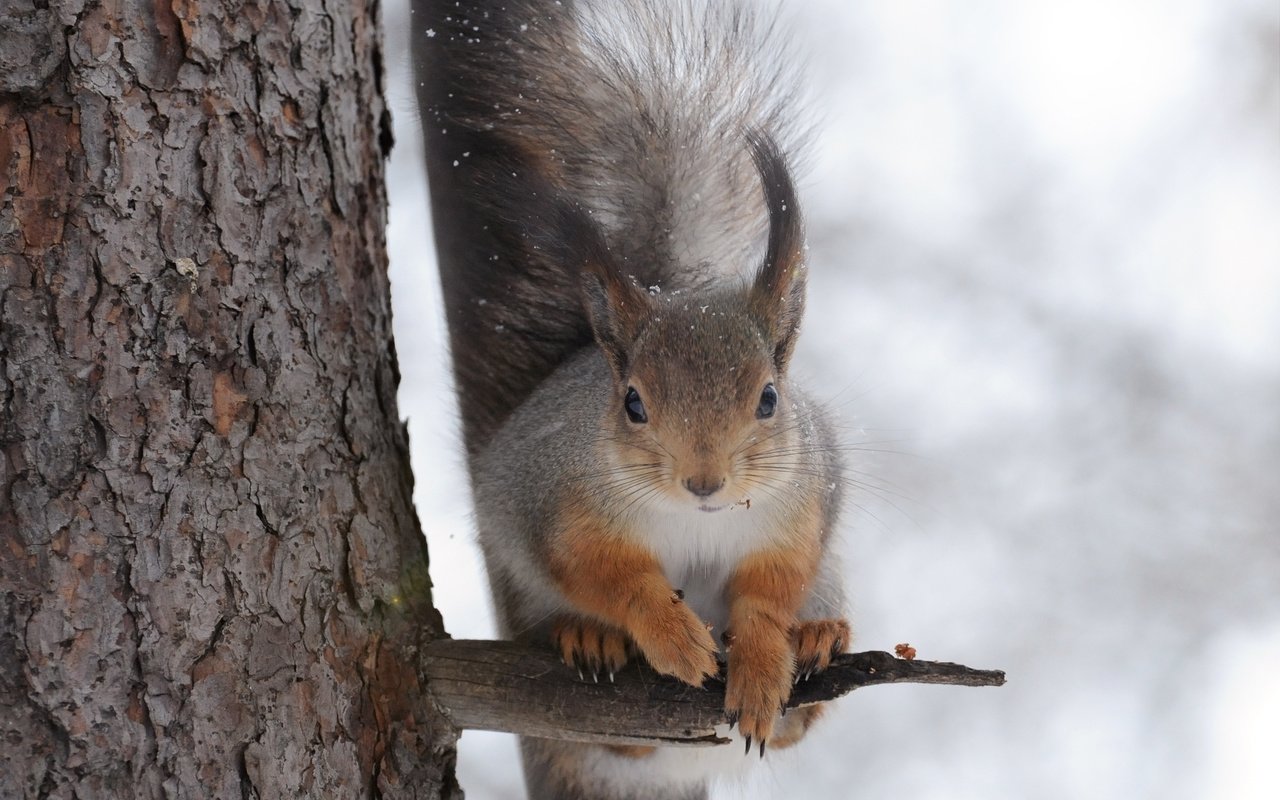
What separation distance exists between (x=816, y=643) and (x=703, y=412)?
30cm

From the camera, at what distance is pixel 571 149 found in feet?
5.47

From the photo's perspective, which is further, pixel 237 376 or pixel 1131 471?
pixel 1131 471

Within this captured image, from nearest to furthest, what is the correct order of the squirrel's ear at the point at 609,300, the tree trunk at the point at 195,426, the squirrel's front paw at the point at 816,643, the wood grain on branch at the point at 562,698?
the tree trunk at the point at 195,426
the wood grain on branch at the point at 562,698
the squirrel's front paw at the point at 816,643
the squirrel's ear at the point at 609,300

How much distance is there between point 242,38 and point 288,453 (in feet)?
1.39

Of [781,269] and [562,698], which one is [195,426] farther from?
[781,269]

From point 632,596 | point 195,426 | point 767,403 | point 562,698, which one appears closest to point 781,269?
point 767,403

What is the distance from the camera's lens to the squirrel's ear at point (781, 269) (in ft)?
4.60

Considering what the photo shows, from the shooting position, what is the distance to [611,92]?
170cm

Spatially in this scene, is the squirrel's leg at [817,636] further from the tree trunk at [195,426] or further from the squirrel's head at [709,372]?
the tree trunk at [195,426]

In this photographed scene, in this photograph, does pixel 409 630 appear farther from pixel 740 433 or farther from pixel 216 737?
pixel 740 433

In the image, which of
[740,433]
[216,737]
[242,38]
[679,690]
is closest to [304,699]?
[216,737]

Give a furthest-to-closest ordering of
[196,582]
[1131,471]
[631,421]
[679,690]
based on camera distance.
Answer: [1131,471] → [631,421] → [679,690] → [196,582]

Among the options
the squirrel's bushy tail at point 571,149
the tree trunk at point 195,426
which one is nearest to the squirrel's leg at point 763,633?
the tree trunk at point 195,426

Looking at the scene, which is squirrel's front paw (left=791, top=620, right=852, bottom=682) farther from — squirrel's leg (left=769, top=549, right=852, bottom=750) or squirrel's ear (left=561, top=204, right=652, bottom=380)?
squirrel's ear (left=561, top=204, right=652, bottom=380)
